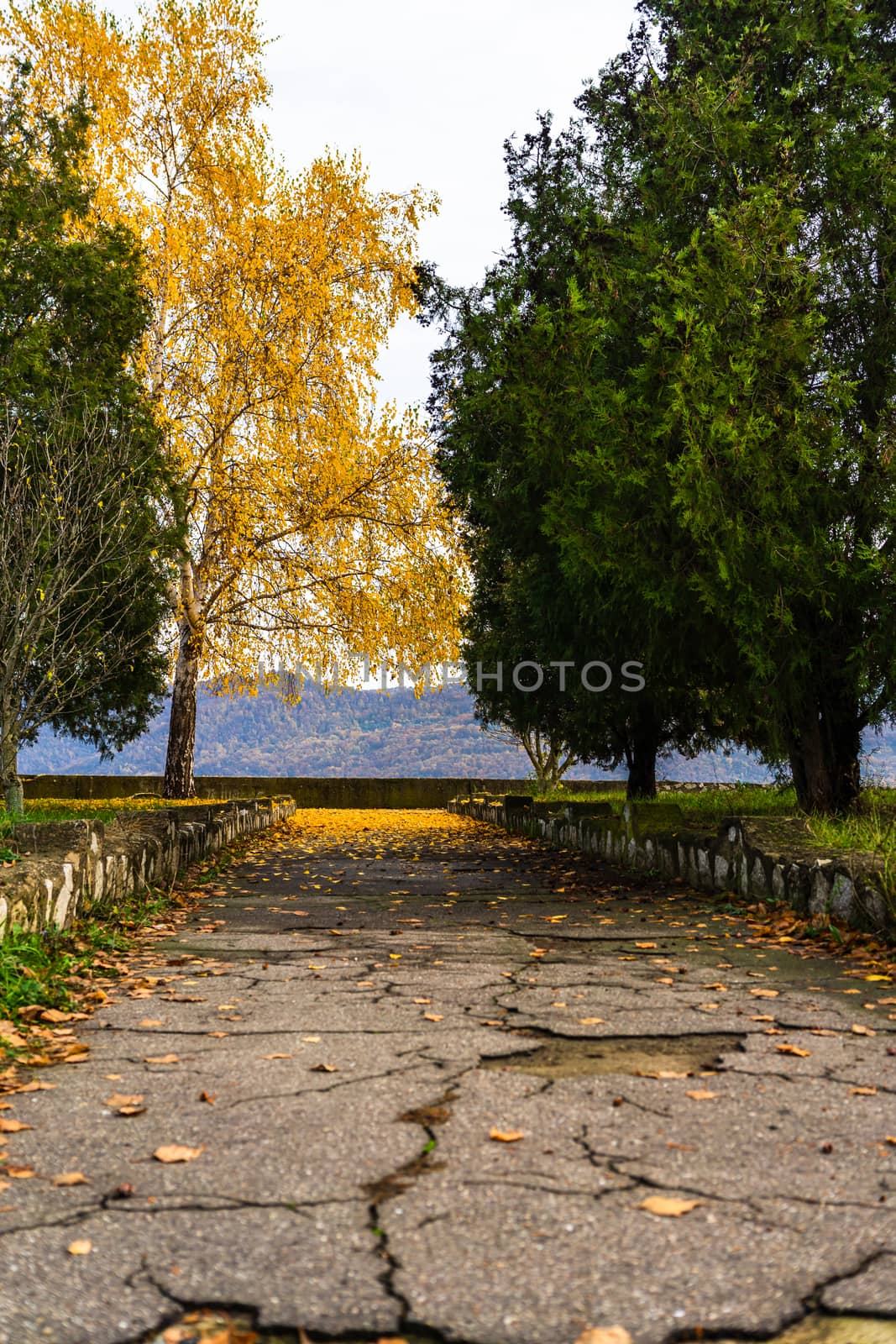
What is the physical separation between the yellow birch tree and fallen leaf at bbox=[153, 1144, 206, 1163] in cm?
1673

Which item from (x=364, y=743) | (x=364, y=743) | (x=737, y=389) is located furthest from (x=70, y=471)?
(x=364, y=743)

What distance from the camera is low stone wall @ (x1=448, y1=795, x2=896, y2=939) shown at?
709 cm

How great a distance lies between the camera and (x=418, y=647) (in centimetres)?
2150

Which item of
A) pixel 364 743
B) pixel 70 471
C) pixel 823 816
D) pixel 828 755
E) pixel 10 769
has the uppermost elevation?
pixel 70 471

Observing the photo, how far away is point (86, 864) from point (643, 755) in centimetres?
1042

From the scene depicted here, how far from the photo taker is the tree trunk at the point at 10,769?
11.8 metres

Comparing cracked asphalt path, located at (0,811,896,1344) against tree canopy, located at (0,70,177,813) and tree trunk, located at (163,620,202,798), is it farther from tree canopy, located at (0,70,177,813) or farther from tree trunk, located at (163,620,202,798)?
tree trunk, located at (163,620,202,798)

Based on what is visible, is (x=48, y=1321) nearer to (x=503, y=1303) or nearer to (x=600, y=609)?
(x=503, y=1303)

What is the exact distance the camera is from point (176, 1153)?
334cm

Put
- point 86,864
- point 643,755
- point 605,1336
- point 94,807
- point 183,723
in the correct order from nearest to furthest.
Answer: point 605,1336
point 86,864
point 643,755
point 94,807
point 183,723

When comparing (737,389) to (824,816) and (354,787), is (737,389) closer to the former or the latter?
(824,816)

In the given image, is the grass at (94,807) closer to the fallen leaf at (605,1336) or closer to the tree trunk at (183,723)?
the tree trunk at (183,723)

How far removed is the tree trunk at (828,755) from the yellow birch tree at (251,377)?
10943mm

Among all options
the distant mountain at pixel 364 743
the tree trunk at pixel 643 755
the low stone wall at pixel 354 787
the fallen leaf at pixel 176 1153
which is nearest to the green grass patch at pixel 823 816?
the tree trunk at pixel 643 755
